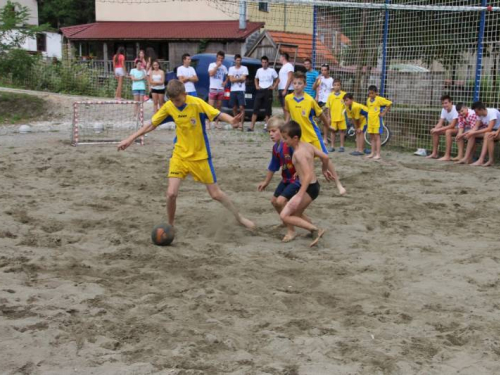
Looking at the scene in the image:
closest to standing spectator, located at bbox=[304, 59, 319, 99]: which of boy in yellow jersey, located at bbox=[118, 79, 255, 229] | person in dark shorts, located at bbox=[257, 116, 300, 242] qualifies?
person in dark shorts, located at bbox=[257, 116, 300, 242]

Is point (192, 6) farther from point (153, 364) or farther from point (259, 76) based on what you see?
point (153, 364)

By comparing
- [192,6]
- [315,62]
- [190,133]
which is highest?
[192,6]

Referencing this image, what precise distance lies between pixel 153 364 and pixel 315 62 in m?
13.7

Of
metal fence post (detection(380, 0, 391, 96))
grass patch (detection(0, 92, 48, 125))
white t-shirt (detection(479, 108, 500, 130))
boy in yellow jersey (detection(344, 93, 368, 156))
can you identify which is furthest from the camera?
grass patch (detection(0, 92, 48, 125))

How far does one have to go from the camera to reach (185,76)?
1572 cm

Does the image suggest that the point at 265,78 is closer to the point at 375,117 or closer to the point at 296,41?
the point at 375,117

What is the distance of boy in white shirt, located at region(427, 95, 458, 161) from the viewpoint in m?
12.8

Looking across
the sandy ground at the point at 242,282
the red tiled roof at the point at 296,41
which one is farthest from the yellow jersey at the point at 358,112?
the red tiled roof at the point at 296,41

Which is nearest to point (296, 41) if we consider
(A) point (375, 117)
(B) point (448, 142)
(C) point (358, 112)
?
(C) point (358, 112)

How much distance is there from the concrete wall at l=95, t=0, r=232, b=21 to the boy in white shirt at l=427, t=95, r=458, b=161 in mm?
20786

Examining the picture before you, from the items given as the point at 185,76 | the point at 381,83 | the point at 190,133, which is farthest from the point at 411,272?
the point at 185,76

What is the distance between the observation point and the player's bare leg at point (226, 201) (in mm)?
7121

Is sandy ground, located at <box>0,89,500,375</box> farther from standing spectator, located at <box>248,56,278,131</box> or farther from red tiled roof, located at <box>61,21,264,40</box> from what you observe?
red tiled roof, located at <box>61,21,264,40</box>

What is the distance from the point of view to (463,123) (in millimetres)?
12578
